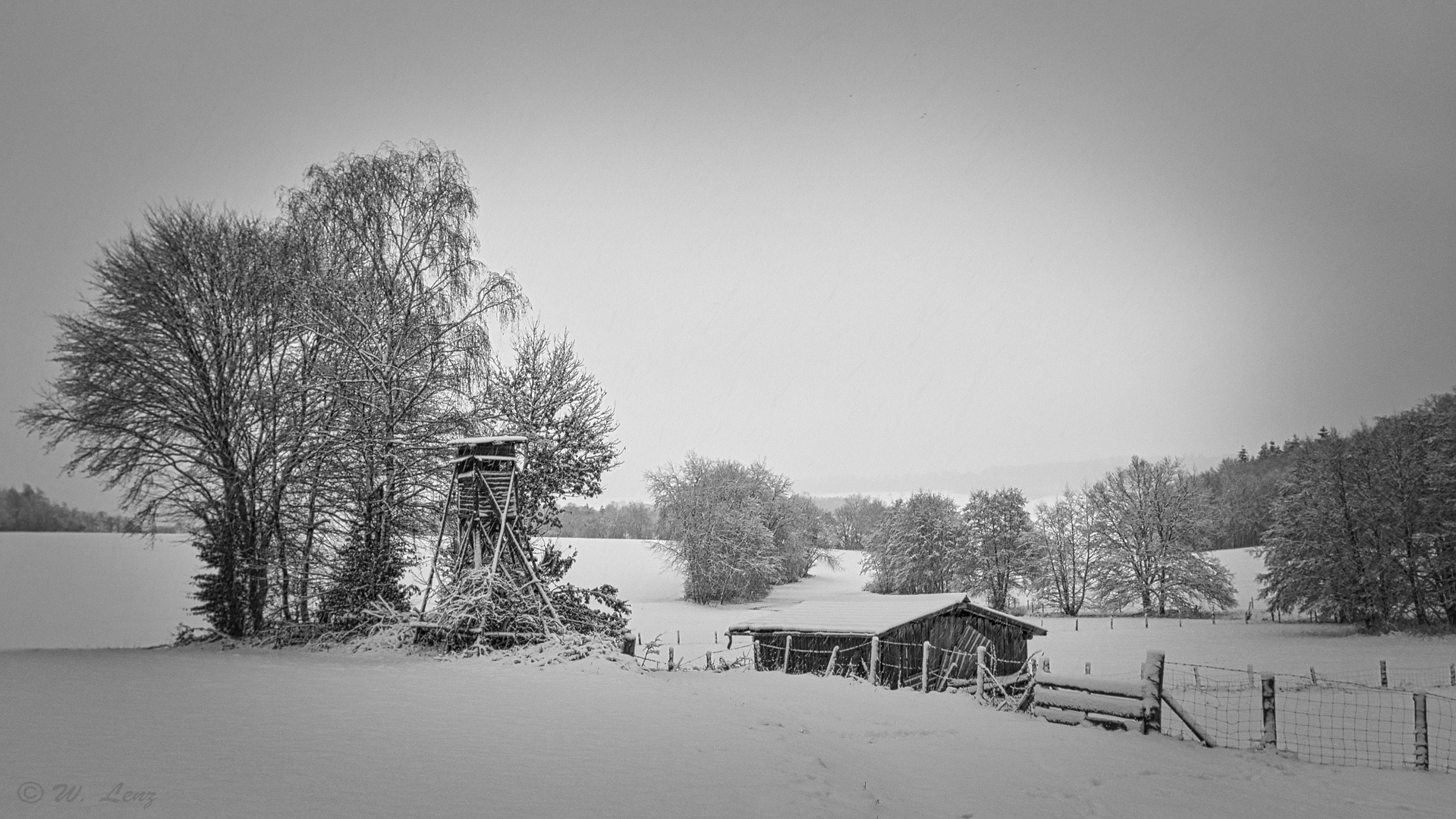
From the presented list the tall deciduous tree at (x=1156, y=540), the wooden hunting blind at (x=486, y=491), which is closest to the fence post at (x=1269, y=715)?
the wooden hunting blind at (x=486, y=491)

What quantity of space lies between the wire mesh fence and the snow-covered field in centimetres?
324

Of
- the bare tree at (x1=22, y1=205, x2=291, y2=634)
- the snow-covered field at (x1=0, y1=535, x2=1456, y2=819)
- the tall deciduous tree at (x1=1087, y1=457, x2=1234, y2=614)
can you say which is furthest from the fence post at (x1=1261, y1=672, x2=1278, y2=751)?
the tall deciduous tree at (x1=1087, y1=457, x2=1234, y2=614)

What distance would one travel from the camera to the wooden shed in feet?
61.2

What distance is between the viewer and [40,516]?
19562 mm

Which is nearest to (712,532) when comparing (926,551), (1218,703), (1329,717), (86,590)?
(926,551)

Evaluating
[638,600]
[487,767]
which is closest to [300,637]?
[487,767]

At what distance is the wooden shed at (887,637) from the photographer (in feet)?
61.2

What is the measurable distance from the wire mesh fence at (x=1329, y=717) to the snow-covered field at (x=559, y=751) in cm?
324

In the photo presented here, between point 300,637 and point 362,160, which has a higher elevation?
point 362,160

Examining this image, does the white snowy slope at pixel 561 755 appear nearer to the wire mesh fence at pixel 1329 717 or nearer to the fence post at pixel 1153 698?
the fence post at pixel 1153 698

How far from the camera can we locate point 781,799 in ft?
21.6

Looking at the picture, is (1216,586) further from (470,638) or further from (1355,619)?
(470,638)

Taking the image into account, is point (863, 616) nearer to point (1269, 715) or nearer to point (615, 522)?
point (1269, 715)

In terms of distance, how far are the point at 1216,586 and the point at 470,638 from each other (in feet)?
170
